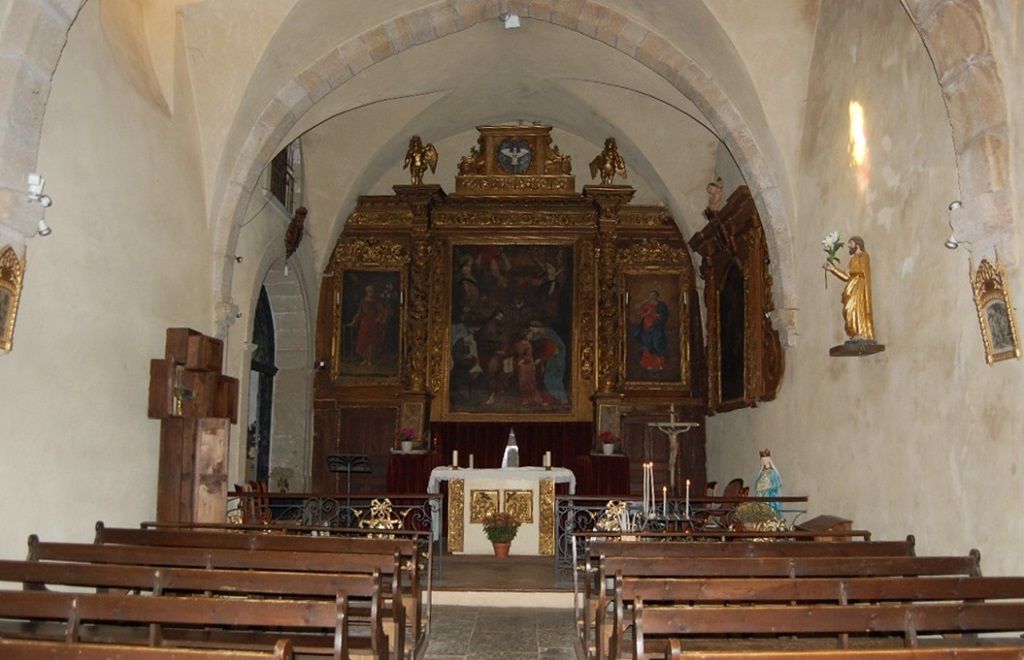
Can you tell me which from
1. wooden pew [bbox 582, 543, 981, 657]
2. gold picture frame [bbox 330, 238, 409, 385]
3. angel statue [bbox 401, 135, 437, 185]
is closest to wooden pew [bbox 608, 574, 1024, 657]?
wooden pew [bbox 582, 543, 981, 657]

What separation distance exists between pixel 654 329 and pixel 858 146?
7119 millimetres

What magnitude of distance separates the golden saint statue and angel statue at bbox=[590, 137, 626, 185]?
24.3 ft

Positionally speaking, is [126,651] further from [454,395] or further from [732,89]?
[454,395]

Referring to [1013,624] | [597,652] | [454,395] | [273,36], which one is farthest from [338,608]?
[454,395]

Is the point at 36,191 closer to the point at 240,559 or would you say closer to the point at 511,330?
the point at 240,559

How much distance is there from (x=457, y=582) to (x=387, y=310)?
738 cm

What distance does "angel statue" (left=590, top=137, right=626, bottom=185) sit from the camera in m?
14.8

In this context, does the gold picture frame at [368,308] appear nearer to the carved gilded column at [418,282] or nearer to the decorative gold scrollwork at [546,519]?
the carved gilded column at [418,282]

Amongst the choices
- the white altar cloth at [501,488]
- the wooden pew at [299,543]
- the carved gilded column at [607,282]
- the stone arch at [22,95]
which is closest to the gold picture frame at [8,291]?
the stone arch at [22,95]

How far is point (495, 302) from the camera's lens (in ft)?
49.8

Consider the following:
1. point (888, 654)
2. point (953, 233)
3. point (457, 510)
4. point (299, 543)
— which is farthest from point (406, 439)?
point (888, 654)

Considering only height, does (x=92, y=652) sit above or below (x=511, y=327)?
below

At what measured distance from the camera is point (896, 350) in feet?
24.1

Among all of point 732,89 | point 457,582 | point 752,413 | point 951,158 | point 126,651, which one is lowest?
point 457,582
